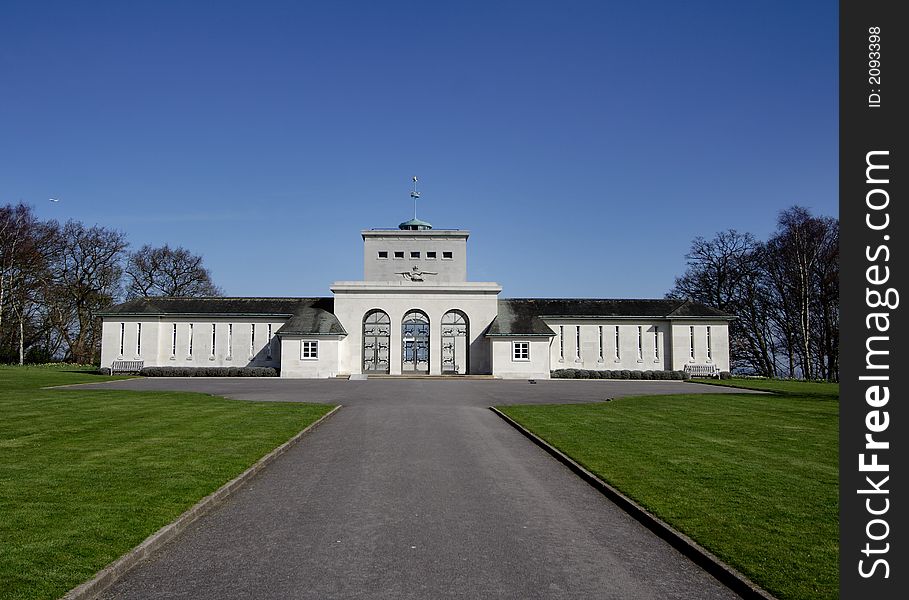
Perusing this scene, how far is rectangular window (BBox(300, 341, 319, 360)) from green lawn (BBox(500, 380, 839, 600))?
81.7 ft

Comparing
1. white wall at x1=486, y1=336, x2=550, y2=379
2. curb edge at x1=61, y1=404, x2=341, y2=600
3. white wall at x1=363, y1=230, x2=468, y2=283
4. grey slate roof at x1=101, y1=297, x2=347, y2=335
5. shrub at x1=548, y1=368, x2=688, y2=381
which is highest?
white wall at x1=363, y1=230, x2=468, y2=283

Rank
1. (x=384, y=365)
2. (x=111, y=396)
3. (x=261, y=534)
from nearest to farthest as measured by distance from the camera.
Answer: (x=261, y=534), (x=111, y=396), (x=384, y=365)

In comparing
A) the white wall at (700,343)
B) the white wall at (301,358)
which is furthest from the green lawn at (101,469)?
the white wall at (700,343)

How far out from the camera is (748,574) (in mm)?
5766

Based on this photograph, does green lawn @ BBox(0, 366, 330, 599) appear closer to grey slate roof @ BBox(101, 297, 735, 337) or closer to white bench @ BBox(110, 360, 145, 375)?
grey slate roof @ BBox(101, 297, 735, 337)

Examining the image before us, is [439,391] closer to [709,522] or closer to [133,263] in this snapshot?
[709,522]

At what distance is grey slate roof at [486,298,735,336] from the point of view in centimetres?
4562

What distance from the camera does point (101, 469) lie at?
1009 centimetres

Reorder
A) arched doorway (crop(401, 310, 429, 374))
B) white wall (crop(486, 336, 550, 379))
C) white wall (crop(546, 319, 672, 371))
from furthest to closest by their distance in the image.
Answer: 1. arched doorway (crop(401, 310, 429, 374))
2. white wall (crop(546, 319, 672, 371))
3. white wall (crop(486, 336, 550, 379))

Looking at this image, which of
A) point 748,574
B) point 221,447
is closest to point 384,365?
point 221,447

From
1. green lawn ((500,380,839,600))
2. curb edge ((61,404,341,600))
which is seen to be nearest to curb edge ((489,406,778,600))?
green lawn ((500,380,839,600))

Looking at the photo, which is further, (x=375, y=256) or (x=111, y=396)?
(x=375, y=256)

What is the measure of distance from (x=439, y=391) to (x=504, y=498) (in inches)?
812

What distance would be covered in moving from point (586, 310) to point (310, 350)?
20.8m
